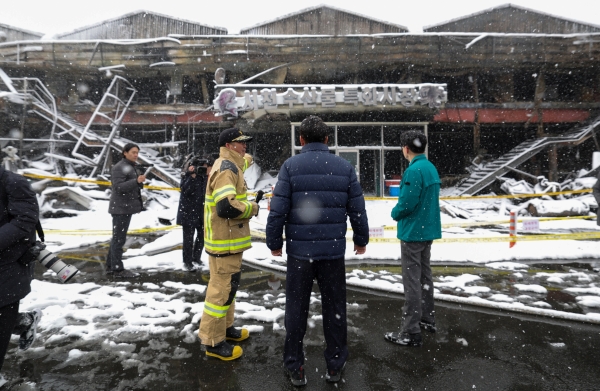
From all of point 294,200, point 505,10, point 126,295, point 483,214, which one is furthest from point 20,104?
Answer: point 505,10

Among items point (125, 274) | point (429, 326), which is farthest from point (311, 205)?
point (125, 274)

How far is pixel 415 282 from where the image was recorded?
3.69 m

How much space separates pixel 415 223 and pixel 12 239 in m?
3.38

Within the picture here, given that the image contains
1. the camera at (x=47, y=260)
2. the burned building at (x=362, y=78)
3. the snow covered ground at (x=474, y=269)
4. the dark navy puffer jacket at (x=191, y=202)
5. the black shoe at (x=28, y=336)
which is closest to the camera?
the camera at (x=47, y=260)

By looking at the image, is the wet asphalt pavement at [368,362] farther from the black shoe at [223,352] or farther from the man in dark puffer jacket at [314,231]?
the man in dark puffer jacket at [314,231]

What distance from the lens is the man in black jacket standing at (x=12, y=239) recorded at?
2.65 metres

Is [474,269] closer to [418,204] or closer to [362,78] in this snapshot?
[418,204]

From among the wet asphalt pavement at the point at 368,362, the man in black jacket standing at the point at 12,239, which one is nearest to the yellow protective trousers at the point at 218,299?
the wet asphalt pavement at the point at 368,362

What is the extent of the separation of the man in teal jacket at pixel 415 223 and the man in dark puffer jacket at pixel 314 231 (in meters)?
0.82

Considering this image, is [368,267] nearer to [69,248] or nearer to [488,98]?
[69,248]

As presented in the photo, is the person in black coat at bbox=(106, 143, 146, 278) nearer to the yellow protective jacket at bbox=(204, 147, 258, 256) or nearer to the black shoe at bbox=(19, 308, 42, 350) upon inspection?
the black shoe at bbox=(19, 308, 42, 350)

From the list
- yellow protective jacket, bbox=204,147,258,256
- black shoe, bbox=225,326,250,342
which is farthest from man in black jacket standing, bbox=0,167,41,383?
black shoe, bbox=225,326,250,342

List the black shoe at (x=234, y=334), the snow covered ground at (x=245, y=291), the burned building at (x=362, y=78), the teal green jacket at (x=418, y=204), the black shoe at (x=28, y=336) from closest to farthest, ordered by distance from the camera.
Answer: the black shoe at (x=28, y=336)
the teal green jacket at (x=418, y=204)
the black shoe at (x=234, y=334)
the snow covered ground at (x=245, y=291)
the burned building at (x=362, y=78)

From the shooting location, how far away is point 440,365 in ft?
10.8
